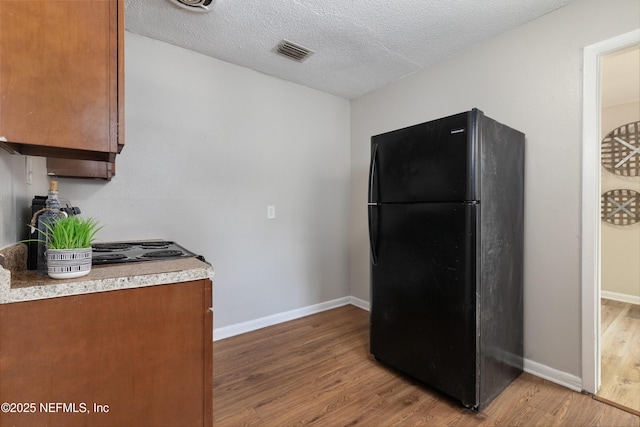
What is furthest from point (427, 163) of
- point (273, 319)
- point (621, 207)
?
point (621, 207)

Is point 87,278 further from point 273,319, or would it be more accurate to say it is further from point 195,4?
point 273,319

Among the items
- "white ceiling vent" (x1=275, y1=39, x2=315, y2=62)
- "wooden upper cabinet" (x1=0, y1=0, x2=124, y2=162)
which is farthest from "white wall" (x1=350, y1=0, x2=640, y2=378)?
"wooden upper cabinet" (x1=0, y1=0, x2=124, y2=162)

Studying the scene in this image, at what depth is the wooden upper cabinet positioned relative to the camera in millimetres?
824

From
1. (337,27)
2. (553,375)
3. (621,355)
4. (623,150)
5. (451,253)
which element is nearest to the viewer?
(451,253)

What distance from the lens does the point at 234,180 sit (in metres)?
2.62

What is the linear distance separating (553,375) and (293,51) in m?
3.04

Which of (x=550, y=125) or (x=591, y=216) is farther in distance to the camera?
(x=550, y=125)

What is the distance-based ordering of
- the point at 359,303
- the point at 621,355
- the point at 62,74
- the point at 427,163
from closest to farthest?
the point at 62,74 → the point at 427,163 → the point at 621,355 → the point at 359,303

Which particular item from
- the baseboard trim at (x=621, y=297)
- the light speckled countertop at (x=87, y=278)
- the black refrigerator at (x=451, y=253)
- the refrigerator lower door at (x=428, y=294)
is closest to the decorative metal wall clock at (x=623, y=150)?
the baseboard trim at (x=621, y=297)

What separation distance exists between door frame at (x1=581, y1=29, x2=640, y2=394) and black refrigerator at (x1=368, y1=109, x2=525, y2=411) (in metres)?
0.33

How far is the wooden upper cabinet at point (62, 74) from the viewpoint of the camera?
0.82m

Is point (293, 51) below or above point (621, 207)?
above

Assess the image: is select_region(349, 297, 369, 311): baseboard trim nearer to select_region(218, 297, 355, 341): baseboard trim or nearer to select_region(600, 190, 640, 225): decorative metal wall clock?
select_region(218, 297, 355, 341): baseboard trim

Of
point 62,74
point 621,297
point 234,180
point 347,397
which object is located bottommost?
point 347,397
